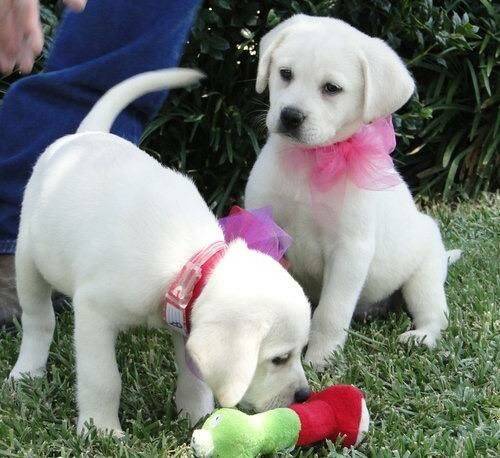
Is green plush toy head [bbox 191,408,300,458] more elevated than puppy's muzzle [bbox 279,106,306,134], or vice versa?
puppy's muzzle [bbox 279,106,306,134]

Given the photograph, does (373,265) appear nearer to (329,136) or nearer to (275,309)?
(329,136)

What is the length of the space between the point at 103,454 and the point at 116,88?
141cm

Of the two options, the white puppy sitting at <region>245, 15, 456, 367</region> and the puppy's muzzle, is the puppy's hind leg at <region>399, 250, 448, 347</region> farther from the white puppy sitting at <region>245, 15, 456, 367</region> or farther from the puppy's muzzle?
the puppy's muzzle

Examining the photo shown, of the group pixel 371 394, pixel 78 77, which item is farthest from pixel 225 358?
pixel 78 77

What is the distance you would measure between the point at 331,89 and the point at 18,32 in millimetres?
1432

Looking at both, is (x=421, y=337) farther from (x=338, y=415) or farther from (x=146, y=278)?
(x=146, y=278)

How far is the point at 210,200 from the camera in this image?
554 cm

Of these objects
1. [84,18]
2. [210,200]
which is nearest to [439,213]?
[210,200]

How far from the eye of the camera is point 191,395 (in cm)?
286

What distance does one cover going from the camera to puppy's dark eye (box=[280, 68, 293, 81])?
3487 millimetres

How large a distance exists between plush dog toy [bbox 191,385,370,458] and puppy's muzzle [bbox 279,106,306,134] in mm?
1069

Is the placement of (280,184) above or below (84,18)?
below

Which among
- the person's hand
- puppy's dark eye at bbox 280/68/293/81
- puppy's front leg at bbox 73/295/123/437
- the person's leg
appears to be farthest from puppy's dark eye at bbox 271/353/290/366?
the person's leg

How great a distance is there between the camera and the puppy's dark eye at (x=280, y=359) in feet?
8.49
